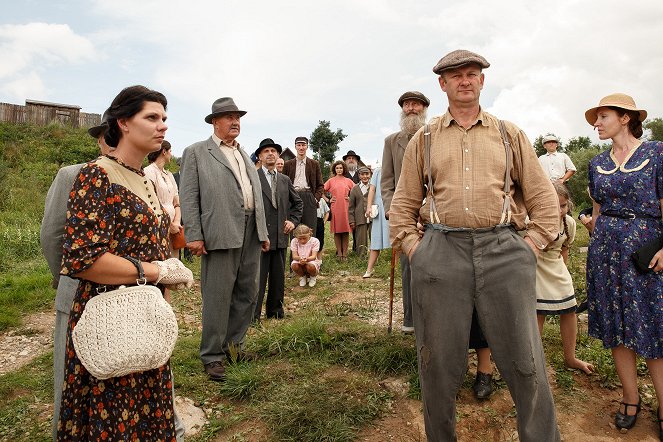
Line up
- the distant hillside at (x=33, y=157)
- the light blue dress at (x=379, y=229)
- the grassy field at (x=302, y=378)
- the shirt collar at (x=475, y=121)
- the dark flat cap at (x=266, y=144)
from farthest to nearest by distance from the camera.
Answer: the distant hillside at (x=33, y=157), the light blue dress at (x=379, y=229), the dark flat cap at (x=266, y=144), the grassy field at (x=302, y=378), the shirt collar at (x=475, y=121)

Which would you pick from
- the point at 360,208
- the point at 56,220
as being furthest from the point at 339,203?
the point at 56,220

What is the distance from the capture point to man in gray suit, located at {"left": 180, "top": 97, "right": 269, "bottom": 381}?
4203 millimetres

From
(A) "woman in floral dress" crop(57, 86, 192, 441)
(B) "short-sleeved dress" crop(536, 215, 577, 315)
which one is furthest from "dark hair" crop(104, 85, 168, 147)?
(B) "short-sleeved dress" crop(536, 215, 577, 315)

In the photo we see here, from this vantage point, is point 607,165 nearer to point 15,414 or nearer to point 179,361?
point 179,361

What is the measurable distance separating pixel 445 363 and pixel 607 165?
2056mm

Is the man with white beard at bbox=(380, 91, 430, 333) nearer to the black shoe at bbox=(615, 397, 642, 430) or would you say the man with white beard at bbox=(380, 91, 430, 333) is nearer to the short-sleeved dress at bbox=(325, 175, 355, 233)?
the black shoe at bbox=(615, 397, 642, 430)

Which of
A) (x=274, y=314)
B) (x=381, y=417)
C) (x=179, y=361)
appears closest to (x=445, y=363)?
(x=381, y=417)

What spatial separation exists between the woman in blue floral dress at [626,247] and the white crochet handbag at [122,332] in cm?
309

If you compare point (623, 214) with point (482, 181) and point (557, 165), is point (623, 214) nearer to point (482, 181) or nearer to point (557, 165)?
point (482, 181)

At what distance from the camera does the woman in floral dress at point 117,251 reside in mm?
1972

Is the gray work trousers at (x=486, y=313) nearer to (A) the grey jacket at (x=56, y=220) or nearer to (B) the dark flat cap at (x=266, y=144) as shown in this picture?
(A) the grey jacket at (x=56, y=220)

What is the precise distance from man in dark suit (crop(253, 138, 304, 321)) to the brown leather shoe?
177 cm

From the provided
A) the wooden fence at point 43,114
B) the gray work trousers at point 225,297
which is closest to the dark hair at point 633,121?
the gray work trousers at point 225,297

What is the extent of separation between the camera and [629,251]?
11.1 feet
